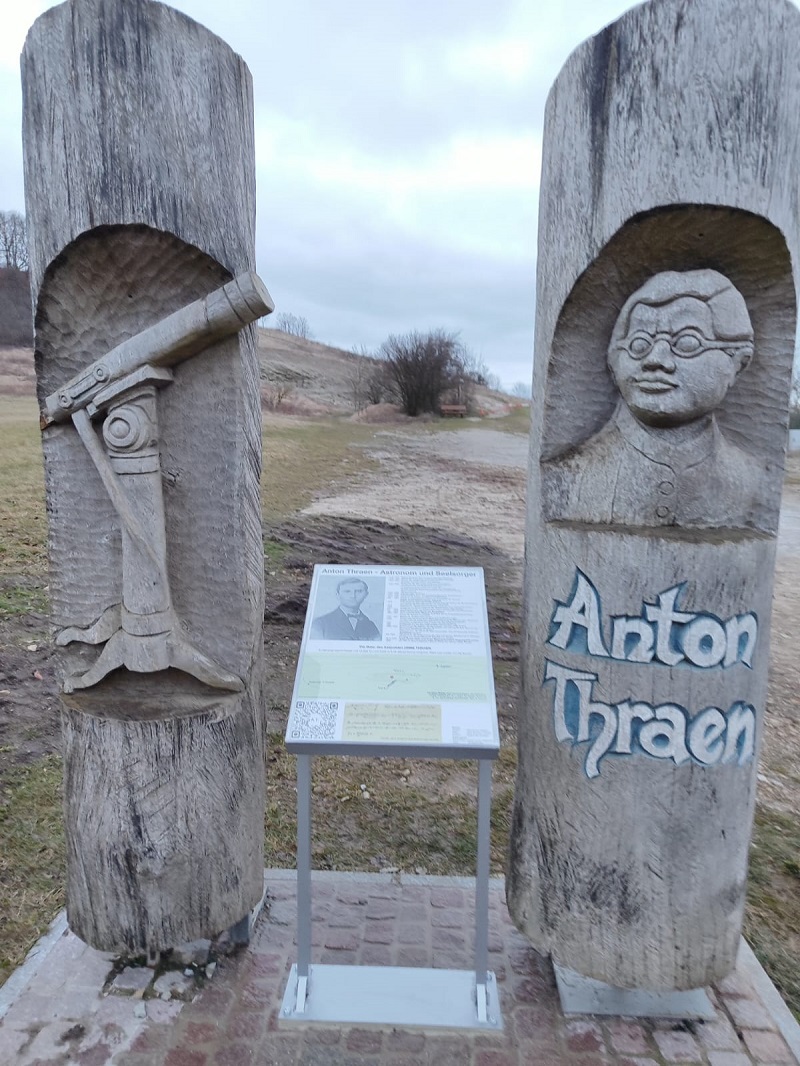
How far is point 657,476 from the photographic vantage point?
2279 mm

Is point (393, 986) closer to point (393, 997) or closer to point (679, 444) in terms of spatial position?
point (393, 997)

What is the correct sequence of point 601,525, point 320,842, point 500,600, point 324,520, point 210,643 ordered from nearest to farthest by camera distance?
1. point 601,525
2. point 210,643
3. point 320,842
4. point 500,600
5. point 324,520

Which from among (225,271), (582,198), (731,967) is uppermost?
(582,198)

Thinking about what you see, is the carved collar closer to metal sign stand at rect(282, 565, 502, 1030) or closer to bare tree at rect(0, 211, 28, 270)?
metal sign stand at rect(282, 565, 502, 1030)

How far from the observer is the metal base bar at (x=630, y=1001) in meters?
2.58

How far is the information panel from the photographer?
228 cm

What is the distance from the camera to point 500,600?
7004mm

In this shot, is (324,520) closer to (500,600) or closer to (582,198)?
(500,600)

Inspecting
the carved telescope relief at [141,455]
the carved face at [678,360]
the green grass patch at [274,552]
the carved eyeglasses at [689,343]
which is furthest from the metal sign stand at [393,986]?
the green grass patch at [274,552]

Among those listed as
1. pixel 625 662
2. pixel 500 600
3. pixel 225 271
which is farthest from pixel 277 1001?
pixel 500 600

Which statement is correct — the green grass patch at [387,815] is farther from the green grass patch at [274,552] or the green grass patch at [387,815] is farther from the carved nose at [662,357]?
the green grass patch at [274,552]

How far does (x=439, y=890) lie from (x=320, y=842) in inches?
26.2

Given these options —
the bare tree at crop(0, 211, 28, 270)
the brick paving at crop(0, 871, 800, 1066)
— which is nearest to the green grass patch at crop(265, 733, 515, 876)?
the brick paving at crop(0, 871, 800, 1066)

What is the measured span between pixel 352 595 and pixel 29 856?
201cm
